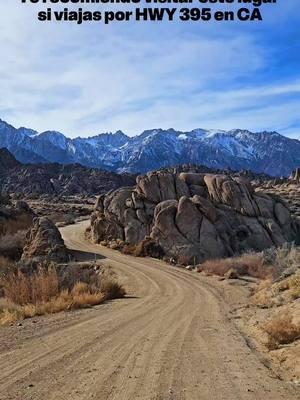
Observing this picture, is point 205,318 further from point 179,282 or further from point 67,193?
point 67,193

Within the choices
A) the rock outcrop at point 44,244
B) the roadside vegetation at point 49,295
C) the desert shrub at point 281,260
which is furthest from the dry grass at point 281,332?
the rock outcrop at point 44,244

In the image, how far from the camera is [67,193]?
181750 millimetres

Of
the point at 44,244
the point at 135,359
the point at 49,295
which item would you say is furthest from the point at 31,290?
the point at 44,244

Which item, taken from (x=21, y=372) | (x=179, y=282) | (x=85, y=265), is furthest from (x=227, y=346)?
(x=85, y=265)

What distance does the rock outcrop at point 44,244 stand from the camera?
98.1 ft

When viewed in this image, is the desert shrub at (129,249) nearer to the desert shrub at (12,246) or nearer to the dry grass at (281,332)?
the desert shrub at (12,246)

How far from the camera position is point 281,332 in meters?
10.7

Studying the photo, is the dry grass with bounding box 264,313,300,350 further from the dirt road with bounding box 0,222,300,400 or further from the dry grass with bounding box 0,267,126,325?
the dry grass with bounding box 0,267,126,325

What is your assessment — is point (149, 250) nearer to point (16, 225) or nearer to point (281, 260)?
point (281, 260)

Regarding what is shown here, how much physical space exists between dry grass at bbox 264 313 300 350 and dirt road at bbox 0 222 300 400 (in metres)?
0.62

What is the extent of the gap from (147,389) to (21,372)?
2.19 meters

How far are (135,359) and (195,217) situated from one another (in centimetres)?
2728

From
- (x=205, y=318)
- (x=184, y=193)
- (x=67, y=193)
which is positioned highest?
(x=67, y=193)

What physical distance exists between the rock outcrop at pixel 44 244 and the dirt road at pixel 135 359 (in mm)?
14001
